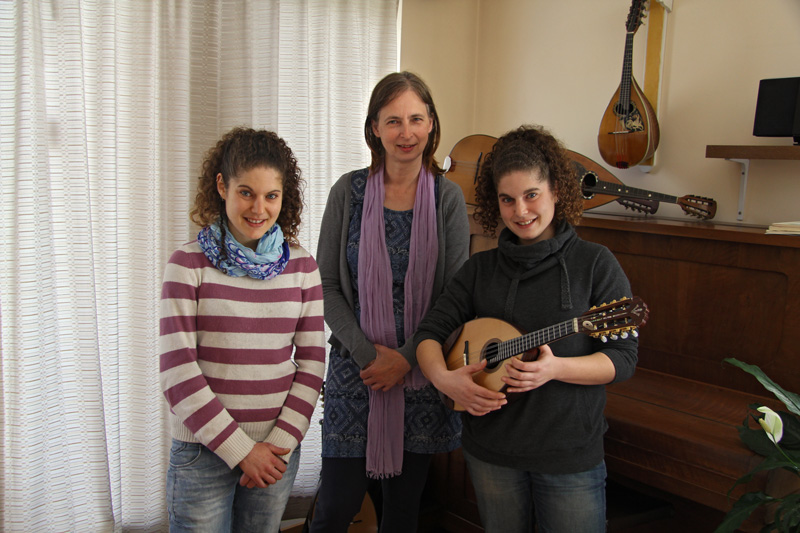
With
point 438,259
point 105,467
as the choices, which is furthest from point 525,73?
point 105,467

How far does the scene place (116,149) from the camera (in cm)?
212

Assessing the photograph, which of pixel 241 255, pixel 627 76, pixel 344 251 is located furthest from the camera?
pixel 627 76

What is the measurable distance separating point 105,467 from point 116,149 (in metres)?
1.07

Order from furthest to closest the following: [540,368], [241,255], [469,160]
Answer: [469,160] < [241,255] < [540,368]

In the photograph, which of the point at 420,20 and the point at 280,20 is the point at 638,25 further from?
the point at 280,20

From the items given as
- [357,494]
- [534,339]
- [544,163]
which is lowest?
[357,494]

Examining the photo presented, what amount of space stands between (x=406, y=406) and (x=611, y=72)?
5.19 feet

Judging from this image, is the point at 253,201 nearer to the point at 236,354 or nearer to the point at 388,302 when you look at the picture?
the point at 236,354

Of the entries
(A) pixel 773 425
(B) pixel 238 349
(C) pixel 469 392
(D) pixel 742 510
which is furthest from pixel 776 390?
(B) pixel 238 349

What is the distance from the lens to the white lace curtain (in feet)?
6.39

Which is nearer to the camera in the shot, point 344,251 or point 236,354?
point 236,354

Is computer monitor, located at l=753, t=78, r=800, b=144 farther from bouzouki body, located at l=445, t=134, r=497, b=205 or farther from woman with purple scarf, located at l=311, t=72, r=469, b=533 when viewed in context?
woman with purple scarf, located at l=311, t=72, r=469, b=533

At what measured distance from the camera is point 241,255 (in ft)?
4.60

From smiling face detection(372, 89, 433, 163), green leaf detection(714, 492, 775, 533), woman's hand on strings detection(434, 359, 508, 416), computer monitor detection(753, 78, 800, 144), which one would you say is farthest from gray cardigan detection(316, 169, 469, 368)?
computer monitor detection(753, 78, 800, 144)
